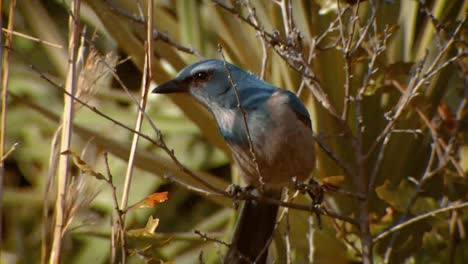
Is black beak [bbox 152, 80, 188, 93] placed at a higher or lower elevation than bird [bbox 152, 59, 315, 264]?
higher

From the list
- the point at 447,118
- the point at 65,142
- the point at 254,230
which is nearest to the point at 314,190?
the point at 254,230

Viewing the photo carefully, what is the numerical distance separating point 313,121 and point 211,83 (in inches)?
34.3

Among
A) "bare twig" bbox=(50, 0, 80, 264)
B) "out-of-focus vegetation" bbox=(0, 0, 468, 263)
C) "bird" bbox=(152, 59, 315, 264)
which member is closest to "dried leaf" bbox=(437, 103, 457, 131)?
"out-of-focus vegetation" bbox=(0, 0, 468, 263)

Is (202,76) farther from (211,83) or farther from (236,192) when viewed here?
(236,192)

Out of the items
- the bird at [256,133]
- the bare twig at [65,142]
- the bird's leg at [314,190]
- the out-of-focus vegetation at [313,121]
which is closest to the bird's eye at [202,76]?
the bird at [256,133]

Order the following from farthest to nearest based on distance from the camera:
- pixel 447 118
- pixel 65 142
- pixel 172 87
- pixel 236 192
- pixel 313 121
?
pixel 313 121
pixel 447 118
pixel 172 87
pixel 236 192
pixel 65 142

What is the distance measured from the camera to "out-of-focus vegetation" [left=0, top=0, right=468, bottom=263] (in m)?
2.68

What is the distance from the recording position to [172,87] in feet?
10.1

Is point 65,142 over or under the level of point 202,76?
under

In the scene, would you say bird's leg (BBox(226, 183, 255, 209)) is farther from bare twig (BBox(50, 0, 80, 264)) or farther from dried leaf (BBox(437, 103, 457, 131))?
dried leaf (BBox(437, 103, 457, 131))

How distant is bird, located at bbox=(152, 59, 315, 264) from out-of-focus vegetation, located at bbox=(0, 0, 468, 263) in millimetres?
101

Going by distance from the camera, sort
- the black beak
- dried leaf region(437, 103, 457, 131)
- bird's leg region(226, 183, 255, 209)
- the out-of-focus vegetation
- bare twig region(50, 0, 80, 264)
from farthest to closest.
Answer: dried leaf region(437, 103, 457, 131) → the black beak → the out-of-focus vegetation → bird's leg region(226, 183, 255, 209) → bare twig region(50, 0, 80, 264)

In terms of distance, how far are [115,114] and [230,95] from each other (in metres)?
2.12

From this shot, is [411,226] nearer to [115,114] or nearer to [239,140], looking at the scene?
[239,140]
